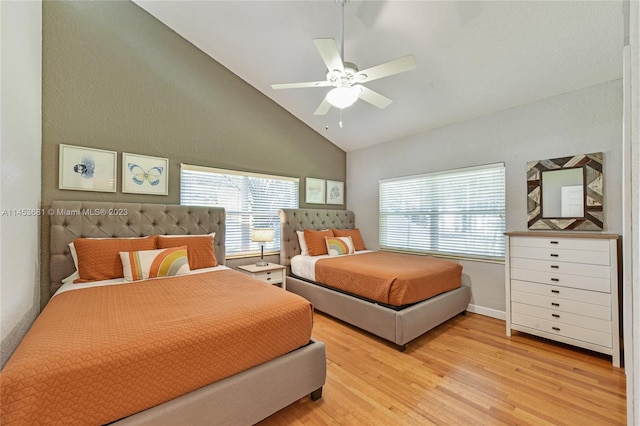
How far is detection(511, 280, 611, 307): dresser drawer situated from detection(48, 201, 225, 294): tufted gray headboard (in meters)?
3.28

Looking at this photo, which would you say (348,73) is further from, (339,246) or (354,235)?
(354,235)

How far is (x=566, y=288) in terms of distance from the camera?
2381 mm

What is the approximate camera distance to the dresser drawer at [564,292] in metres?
2.22

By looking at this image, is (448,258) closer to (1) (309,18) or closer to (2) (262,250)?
(2) (262,250)

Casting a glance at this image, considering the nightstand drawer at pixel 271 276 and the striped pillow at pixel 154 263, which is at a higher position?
the striped pillow at pixel 154 263

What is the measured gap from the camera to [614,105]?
2.43 metres

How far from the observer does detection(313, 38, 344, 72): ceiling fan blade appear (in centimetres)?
168

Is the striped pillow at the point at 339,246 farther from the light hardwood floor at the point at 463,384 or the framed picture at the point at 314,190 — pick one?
the light hardwood floor at the point at 463,384

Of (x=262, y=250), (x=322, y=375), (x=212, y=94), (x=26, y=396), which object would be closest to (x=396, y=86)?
(x=212, y=94)

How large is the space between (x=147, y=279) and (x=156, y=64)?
2.39 m

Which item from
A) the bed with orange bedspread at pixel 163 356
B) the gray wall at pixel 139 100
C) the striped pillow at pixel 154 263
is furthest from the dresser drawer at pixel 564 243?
the striped pillow at pixel 154 263

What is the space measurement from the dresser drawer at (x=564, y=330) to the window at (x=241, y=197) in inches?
120

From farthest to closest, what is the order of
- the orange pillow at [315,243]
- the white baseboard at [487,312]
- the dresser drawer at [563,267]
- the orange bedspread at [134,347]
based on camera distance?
the orange pillow at [315,243]
the white baseboard at [487,312]
the dresser drawer at [563,267]
the orange bedspread at [134,347]

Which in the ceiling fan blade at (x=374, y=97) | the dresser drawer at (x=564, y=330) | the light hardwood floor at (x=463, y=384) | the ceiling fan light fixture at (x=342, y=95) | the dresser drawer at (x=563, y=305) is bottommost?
the light hardwood floor at (x=463, y=384)
